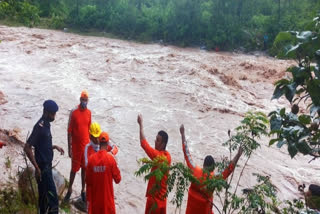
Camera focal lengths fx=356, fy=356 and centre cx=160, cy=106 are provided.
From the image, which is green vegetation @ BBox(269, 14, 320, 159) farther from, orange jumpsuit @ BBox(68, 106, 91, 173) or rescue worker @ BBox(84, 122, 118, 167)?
orange jumpsuit @ BBox(68, 106, 91, 173)

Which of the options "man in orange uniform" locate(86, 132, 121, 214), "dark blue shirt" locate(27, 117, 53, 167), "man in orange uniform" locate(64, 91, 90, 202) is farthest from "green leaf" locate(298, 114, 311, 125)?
"man in orange uniform" locate(64, 91, 90, 202)

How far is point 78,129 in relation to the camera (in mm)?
4410

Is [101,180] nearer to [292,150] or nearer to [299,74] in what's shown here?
[292,150]

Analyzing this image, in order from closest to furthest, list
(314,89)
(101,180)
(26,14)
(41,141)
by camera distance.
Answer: (314,89) < (101,180) < (41,141) < (26,14)

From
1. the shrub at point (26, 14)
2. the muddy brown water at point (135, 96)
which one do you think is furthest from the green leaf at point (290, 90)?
the shrub at point (26, 14)

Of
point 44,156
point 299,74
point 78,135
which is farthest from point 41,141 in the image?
point 299,74

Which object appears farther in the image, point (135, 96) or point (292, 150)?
point (135, 96)

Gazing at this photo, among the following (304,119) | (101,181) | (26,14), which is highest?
(26,14)

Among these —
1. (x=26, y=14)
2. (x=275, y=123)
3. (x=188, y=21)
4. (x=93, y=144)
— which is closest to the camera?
(x=275, y=123)

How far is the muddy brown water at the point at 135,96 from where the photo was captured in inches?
282

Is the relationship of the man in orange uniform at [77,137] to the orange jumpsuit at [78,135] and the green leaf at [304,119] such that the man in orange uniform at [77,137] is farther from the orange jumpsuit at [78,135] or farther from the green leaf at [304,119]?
the green leaf at [304,119]

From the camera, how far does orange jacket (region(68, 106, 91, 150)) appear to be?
4414mm

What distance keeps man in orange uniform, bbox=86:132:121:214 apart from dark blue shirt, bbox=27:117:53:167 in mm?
523

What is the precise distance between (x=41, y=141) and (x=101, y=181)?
0.75m
